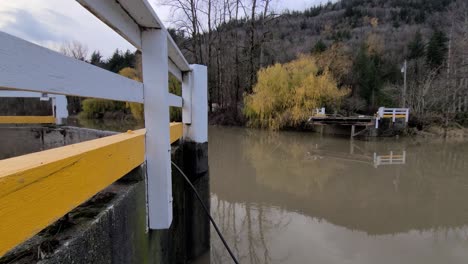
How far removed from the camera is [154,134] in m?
1.19

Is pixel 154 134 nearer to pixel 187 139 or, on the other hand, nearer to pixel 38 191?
pixel 38 191

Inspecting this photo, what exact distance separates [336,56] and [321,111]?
392 inches

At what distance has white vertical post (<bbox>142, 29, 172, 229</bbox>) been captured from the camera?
116 cm

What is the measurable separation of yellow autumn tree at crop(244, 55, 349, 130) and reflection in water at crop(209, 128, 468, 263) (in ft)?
17.8

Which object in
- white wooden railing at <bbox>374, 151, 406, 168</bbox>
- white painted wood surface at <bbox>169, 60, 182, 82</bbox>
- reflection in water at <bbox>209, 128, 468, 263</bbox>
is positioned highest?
white painted wood surface at <bbox>169, 60, 182, 82</bbox>

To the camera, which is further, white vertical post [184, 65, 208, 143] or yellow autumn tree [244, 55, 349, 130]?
yellow autumn tree [244, 55, 349, 130]

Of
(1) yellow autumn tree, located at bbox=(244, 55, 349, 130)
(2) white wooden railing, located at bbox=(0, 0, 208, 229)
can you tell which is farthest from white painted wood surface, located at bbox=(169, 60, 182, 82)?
(1) yellow autumn tree, located at bbox=(244, 55, 349, 130)

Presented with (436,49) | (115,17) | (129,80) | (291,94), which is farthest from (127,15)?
(436,49)

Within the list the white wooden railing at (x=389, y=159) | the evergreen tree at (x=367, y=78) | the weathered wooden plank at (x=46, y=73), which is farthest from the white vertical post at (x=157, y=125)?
the evergreen tree at (x=367, y=78)

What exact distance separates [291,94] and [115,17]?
43.9 feet

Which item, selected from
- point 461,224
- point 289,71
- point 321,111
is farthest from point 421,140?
point 461,224

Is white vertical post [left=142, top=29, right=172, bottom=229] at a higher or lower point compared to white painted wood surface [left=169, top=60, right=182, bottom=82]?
lower

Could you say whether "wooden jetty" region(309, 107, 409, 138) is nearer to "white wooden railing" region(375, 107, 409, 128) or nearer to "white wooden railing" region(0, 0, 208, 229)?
"white wooden railing" region(375, 107, 409, 128)

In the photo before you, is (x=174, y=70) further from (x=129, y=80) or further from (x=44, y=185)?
(x=44, y=185)
